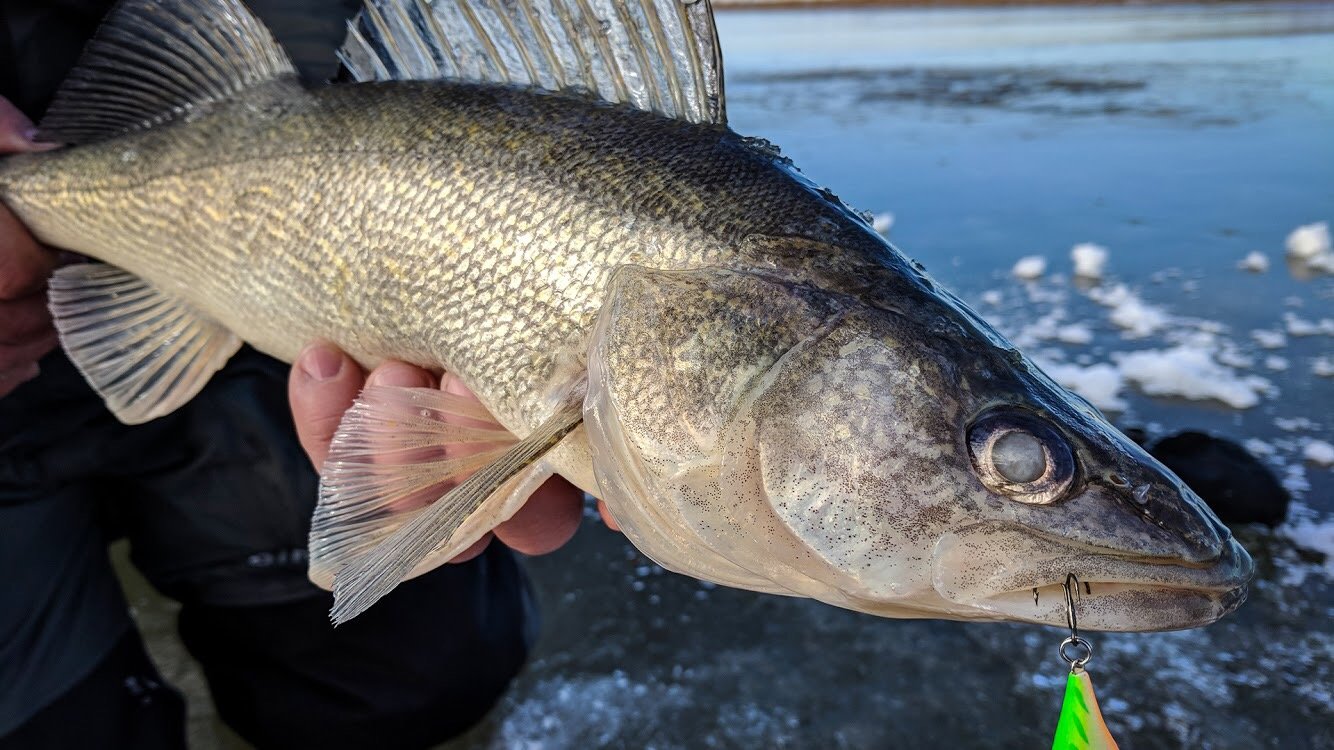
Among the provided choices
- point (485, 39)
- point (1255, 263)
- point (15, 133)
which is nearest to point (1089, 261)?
point (1255, 263)

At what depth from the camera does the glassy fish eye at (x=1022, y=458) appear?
109cm

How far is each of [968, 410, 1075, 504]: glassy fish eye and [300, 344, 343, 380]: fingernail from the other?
1248 millimetres

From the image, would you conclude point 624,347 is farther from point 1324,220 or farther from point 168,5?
point 1324,220

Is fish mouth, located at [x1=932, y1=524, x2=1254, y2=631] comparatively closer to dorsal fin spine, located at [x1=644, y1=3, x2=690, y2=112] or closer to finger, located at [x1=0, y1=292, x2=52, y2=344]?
dorsal fin spine, located at [x1=644, y1=3, x2=690, y2=112]

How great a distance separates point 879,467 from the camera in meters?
1.12

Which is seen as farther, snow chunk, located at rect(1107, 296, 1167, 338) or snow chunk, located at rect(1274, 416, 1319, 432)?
snow chunk, located at rect(1107, 296, 1167, 338)

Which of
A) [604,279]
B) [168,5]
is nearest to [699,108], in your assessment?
[604,279]

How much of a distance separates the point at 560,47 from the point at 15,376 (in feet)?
5.08

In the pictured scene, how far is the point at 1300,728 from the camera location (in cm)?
203

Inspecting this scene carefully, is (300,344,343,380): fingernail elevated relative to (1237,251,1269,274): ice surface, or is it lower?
elevated

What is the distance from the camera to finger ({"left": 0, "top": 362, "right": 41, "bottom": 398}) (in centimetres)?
203

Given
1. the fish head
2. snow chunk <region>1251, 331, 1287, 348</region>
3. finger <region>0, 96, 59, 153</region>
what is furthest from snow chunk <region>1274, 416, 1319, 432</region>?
finger <region>0, 96, 59, 153</region>

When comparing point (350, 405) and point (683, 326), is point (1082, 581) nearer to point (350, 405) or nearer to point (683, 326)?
point (683, 326)

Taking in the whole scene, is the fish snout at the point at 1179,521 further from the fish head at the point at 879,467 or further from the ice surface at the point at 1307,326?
the ice surface at the point at 1307,326
